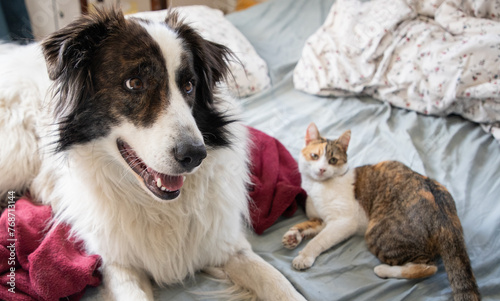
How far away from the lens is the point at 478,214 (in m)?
1.67

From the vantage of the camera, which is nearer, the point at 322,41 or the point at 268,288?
the point at 268,288

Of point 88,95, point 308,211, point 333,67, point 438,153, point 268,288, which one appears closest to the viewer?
point 88,95

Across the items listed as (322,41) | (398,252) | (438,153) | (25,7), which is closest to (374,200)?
(398,252)

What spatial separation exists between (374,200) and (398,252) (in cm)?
27

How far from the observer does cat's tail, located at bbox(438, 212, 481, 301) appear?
4.13 feet

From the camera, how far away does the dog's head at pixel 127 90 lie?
1165mm

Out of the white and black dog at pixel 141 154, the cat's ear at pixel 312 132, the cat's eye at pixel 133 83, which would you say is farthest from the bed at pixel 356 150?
the cat's eye at pixel 133 83

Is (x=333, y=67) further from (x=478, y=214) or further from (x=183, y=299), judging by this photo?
(x=183, y=299)

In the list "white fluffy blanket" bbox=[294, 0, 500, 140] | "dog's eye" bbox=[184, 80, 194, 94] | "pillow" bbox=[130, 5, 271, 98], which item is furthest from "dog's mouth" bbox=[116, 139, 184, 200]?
"white fluffy blanket" bbox=[294, 0, 500, 140]

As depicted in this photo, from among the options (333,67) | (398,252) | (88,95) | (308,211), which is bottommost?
(308,211)

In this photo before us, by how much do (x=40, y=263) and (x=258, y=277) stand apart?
0.75 meters

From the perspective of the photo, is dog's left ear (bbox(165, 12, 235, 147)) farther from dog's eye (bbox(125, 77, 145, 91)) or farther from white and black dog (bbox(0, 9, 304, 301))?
dog's eye (bbox(125, 77, 145, 91))

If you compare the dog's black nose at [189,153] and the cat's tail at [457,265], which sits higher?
the dog's black nose at [189,153]

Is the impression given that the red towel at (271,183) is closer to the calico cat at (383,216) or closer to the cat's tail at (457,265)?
the calico cat at (383,216)
